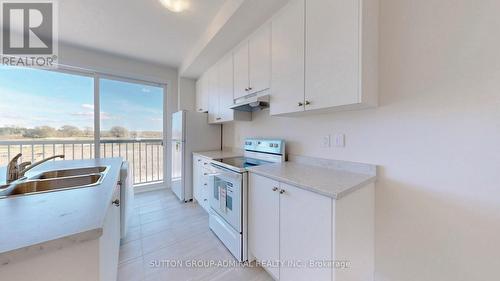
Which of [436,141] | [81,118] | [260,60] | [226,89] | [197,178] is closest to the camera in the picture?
[436,141]

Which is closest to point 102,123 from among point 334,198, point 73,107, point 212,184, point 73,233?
point 73,107

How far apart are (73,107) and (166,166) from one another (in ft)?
5.89

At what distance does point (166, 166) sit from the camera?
3848mm

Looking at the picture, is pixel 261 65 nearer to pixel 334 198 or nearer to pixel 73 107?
pixel 334 198

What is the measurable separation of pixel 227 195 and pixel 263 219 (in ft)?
1.63

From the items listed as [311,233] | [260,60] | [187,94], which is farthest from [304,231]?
[187,94]

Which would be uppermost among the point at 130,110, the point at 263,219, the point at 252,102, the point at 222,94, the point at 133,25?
the point at 133,25

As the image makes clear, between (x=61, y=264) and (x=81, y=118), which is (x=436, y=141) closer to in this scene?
(x=61, y=264)

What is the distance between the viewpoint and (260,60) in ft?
6.33

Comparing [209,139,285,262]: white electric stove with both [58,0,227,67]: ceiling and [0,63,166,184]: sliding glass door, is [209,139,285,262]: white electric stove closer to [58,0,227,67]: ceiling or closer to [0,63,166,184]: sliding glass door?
[58,0,227,67]: ceiling

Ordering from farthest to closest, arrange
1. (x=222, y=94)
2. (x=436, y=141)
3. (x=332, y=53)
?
(x=222, y=94)
(x=332, y=53)
(x=436, y=141)

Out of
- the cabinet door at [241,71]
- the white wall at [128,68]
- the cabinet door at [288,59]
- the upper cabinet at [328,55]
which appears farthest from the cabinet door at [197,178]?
the upper cabinet at [328,55]

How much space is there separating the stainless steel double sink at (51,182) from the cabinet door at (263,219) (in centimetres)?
111

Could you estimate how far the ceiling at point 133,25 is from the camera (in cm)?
193
